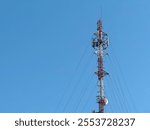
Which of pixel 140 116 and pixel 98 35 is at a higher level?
pixel 98 35

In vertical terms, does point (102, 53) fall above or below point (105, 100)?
above

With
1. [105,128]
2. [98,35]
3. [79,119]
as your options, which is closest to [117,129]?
[105,128]

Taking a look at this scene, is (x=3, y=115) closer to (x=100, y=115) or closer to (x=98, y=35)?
(x=100, y=115)

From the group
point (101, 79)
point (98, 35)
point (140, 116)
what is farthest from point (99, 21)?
point (140, 116)

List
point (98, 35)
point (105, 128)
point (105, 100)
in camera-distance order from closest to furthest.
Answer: point (105, 128)
point (105, 100)
point (98, 35)

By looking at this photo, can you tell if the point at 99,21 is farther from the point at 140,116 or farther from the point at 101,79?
the point at 140,116

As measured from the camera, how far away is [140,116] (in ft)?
51.8

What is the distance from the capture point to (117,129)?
15055 mm

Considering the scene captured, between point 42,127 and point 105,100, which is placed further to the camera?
point 105,100

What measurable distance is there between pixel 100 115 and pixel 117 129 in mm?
840

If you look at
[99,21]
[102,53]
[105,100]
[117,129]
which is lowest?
[117,129]

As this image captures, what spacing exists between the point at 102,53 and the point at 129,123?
1601 centimetres

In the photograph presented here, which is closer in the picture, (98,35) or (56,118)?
(56,118)

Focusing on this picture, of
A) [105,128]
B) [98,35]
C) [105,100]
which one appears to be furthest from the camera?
[98,35]
